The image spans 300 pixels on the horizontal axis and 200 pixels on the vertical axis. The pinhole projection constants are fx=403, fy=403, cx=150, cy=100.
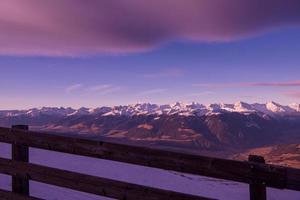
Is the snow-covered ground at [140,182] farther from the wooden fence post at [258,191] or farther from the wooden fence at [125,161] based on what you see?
the wooden fence post at [258,191]

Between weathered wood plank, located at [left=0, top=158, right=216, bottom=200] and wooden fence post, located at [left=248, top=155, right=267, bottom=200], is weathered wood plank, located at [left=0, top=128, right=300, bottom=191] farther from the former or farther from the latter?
weathered wood plank, located at [left=0, top=158, right=216, bottom=200]

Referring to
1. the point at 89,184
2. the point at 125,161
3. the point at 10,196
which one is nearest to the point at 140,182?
the point at 10,196

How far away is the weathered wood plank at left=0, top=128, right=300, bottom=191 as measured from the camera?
471 centimetres

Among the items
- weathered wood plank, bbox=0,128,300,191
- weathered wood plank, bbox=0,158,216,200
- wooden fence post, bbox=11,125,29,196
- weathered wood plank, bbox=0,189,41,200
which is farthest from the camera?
wooden fence post, bbox=11,125,29,196

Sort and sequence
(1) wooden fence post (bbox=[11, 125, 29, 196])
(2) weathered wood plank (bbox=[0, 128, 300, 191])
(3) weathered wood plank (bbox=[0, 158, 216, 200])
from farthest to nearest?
(1) wooden fence post (bbox=[11, 125, 29, 196]) → (3) weathered wood plank (bbox=[0, 158, 216, 200]) → (2) weathered wood plank (bbox=[0, 128, 300, 191])

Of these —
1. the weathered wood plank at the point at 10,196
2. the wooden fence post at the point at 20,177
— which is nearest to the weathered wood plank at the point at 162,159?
the wooden fence post at the point at 20,177

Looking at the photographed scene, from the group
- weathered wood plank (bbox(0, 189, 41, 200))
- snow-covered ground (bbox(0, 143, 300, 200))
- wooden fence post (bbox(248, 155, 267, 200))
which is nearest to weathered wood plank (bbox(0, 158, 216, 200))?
weathered wood plank (bbox(0, 189, 41, 200))

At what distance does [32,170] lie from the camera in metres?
6.33

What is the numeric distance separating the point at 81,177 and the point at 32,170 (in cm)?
92

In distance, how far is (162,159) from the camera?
539cm

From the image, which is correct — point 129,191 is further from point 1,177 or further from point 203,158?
point 1,177

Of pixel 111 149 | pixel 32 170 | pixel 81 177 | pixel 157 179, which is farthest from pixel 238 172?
pixel 157 179

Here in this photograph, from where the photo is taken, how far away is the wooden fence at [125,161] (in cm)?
475

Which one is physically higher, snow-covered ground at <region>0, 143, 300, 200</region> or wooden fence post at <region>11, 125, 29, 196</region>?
wooden fence post at <region>11, 125, 29, 196</region>
